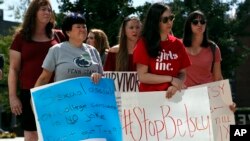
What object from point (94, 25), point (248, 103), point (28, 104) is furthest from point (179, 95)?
point (248, 103)

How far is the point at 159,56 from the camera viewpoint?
5027mm

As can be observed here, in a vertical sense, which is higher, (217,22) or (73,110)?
(217,22)

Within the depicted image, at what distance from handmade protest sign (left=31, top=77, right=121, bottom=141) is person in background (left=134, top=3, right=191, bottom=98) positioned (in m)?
0.48

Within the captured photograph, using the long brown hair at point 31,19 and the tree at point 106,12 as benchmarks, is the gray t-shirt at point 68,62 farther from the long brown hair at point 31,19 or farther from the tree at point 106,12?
the tree at point 106,12

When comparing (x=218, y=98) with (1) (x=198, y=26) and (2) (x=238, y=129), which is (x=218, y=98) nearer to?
(1) (x=198, y=26)

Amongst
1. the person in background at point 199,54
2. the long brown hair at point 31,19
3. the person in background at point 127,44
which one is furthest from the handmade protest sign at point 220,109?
the long brown hair at point 31,19

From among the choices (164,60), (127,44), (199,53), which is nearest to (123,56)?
(127,44)

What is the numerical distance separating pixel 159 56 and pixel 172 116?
0.54 m

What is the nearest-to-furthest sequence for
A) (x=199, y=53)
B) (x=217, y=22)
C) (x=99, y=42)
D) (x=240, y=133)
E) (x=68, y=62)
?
(x=240, y=133)
(x=68, y=62)
(x=199, y=53)
(x=99, y=42)
(x=217, y=22)

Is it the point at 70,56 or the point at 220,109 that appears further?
the point at 220,109

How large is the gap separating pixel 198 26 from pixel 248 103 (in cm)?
3882

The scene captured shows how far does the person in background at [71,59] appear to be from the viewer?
471cm

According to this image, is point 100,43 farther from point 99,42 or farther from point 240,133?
point 240,133

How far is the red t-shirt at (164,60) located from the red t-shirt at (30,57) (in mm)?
838
